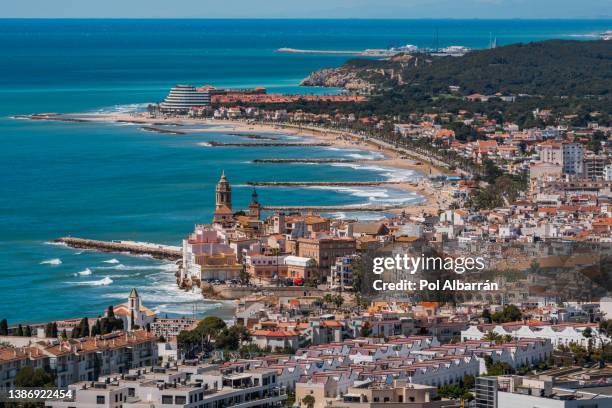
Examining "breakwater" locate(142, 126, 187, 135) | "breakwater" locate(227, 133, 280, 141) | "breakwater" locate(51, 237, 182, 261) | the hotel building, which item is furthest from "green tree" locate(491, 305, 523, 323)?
the hotel building

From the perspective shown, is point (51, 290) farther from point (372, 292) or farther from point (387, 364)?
point (387, 364)

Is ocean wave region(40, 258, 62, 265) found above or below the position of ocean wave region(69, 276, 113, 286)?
above

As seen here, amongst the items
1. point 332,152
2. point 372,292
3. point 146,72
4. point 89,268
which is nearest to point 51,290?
point 89,268

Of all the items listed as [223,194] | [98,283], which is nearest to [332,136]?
[223,194]

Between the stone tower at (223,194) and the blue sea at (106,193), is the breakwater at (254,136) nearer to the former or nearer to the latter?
the blue sea at (106,193)

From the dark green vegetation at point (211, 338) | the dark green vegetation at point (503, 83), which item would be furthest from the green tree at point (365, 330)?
the dark green vegetation at point (503, 83)

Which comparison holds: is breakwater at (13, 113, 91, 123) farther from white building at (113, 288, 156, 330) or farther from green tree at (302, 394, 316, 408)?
green tree at (302, 394, 316, 408)
